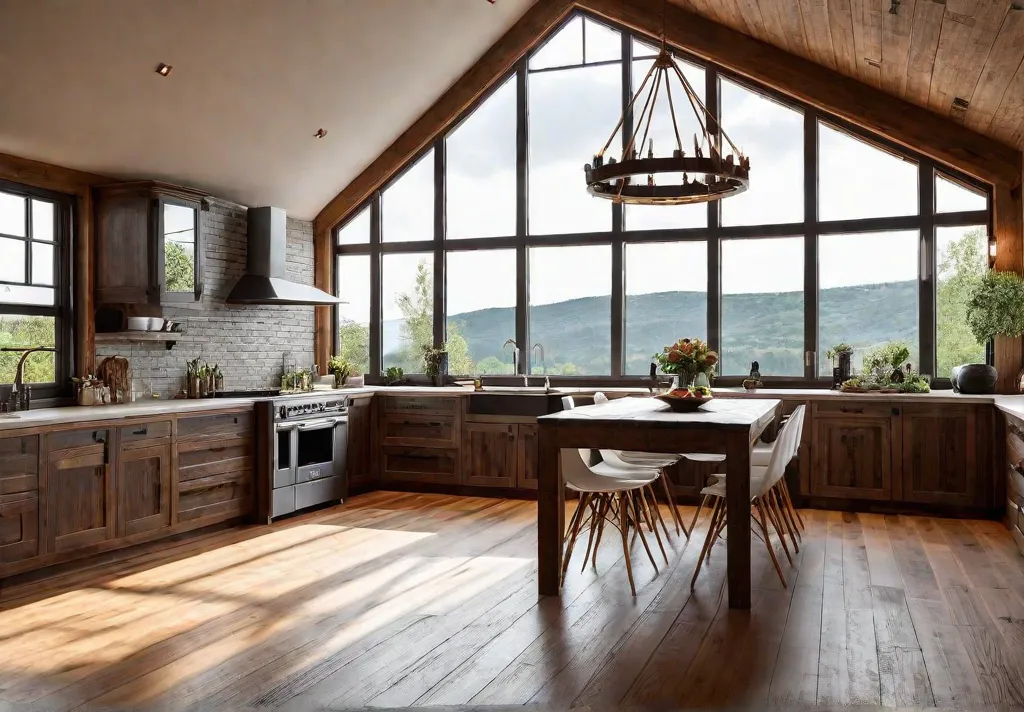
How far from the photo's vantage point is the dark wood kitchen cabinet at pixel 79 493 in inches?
187

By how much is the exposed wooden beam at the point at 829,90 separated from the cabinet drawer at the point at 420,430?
387cm

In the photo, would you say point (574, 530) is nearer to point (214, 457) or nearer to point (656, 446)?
point (656, 446)

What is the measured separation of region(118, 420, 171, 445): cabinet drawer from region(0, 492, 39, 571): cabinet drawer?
2.15ft

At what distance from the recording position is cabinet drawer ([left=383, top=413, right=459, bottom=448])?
23.8 feet

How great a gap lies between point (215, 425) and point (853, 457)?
4650 mm

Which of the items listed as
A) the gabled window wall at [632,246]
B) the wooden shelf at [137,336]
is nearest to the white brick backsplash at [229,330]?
the wooden shelf at [137,336]

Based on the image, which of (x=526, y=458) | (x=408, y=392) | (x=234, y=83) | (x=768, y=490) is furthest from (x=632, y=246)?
(x=234, y=83)

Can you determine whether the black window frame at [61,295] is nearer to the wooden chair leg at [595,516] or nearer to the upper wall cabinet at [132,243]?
the upper wall cabinet at [132,243]

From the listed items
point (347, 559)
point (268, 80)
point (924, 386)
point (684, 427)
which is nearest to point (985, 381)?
point (924, 386)

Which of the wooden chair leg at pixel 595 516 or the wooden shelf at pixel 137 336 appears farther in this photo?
the wooden shelf at pixel 137 336

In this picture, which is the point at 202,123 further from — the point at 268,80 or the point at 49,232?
the point at 49,232

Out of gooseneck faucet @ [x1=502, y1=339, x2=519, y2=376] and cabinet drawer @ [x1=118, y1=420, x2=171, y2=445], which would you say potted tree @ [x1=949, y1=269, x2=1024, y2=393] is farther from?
cabinet drawer @ [x1=118, y1=420, x2=171, y2=445]

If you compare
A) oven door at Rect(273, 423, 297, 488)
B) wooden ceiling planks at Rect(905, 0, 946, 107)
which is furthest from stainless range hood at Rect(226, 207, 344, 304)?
wooden ceiling planks at Rect(905, 0, 946, 107)

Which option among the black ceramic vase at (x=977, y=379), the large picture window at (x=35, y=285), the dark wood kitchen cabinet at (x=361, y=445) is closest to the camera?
the large picture window at (x=35, y=285)
